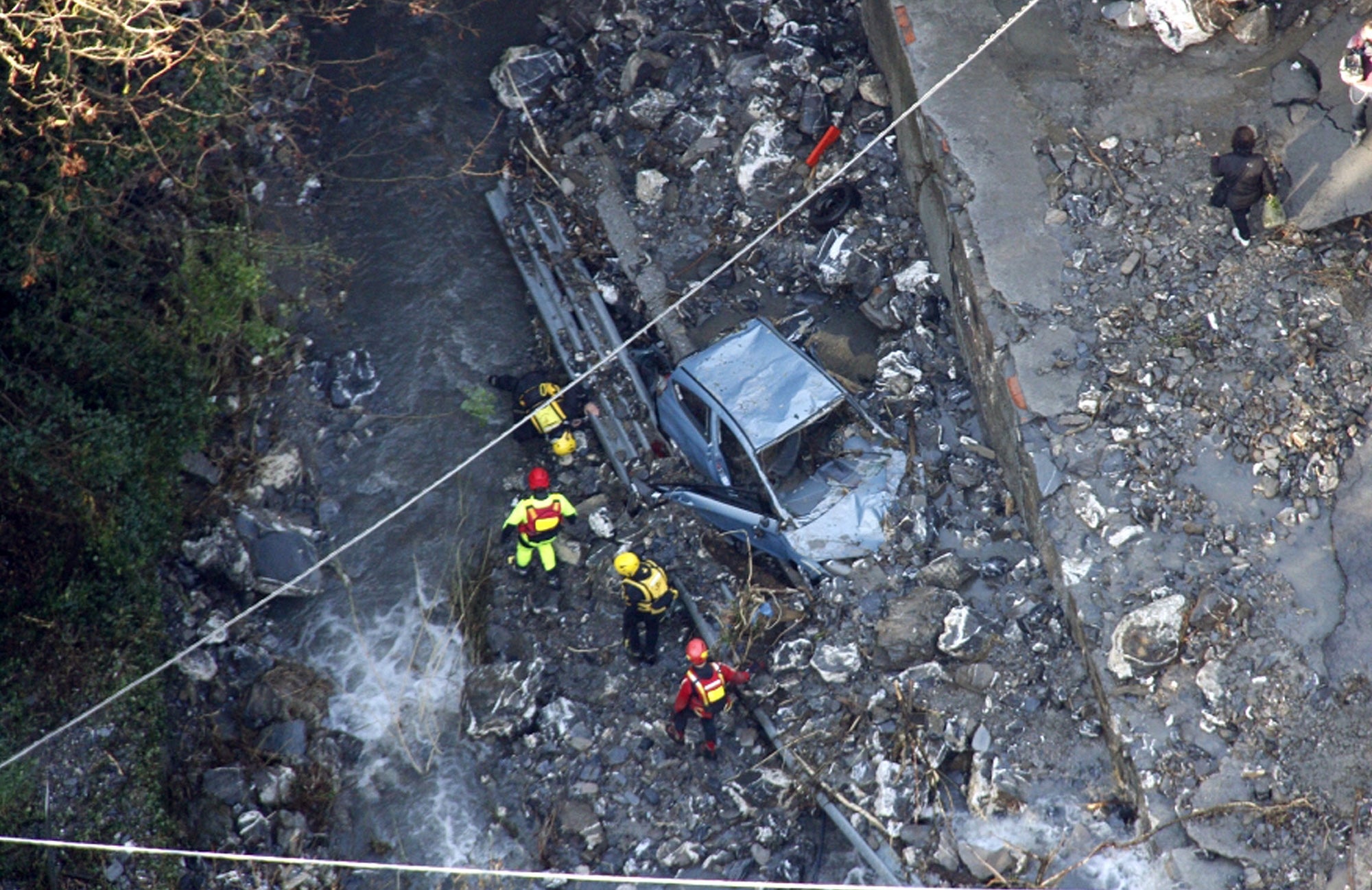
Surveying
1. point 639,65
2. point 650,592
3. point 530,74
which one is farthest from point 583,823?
point 530,74

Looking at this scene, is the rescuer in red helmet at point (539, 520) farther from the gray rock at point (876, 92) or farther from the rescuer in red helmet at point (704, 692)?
the gray rock at point (876, 92)

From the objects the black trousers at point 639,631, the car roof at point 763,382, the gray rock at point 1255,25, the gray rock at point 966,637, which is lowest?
the black trousers at point 639,631

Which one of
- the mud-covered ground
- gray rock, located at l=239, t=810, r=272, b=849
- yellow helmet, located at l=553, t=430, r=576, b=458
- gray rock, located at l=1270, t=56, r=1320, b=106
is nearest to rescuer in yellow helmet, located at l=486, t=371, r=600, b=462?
yellow helmet, located at l=553, t=430, r=576, b=458

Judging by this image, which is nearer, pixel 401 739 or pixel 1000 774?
pixel 1000 774

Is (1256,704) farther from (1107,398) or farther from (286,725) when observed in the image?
(286,725)

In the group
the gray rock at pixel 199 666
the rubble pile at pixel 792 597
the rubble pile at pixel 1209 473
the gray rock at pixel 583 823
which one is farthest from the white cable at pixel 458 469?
the gray rock at pixel 583 823

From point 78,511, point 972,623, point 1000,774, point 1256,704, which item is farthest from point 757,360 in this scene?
point 78,511
